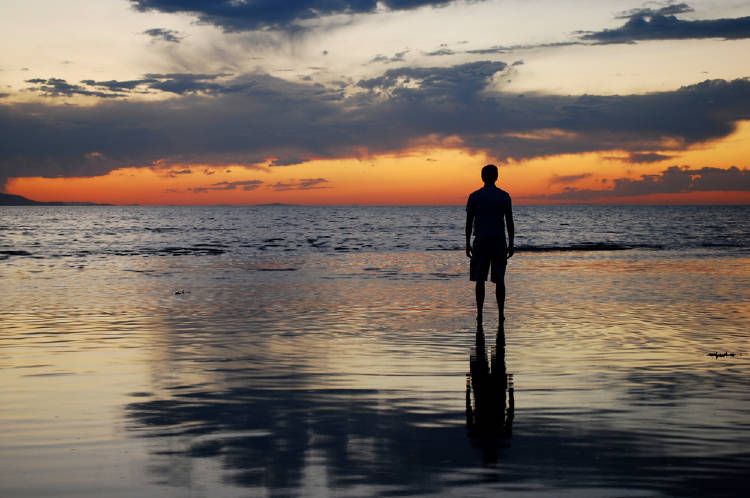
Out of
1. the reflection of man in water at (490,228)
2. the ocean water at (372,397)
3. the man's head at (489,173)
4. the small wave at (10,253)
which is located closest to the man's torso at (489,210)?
the reflection of man in water at (490,228)

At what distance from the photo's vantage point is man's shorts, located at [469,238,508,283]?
10.9 m

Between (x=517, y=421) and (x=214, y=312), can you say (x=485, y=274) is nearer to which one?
(x=214, y=312)

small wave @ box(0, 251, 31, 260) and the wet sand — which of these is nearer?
the wet sand

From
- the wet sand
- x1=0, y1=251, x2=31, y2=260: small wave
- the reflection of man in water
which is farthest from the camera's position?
x1=0, y1=251, x2=31, y2=260: small wave

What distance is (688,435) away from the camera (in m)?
4.88

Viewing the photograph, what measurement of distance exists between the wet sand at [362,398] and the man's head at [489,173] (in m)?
2.29

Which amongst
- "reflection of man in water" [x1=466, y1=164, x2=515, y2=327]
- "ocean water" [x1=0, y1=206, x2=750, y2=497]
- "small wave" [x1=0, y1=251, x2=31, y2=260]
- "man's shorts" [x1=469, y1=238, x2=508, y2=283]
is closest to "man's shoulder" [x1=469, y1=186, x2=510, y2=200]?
"reflection of man in water" [x1=466, y1=164, x2=515, y2=327]

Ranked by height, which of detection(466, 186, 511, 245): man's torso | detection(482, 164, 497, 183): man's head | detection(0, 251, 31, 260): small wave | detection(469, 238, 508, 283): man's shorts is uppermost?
detection(482, 164, 497, 183): man's head

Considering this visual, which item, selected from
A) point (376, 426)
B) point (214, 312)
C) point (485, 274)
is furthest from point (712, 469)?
point (214, 312)

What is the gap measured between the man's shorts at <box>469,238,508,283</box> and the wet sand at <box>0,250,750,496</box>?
2.51 ft

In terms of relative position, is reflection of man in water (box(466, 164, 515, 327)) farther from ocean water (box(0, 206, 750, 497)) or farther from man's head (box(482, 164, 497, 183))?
ocean water (box(0, 206, 750, 497))

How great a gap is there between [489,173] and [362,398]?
231 inches

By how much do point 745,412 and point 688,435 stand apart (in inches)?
39.6

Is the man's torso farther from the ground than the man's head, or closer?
closer
